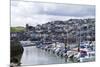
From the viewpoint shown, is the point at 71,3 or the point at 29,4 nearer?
the point at 29,4

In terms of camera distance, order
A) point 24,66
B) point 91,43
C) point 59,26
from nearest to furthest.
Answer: point 24,66
point 59,26
point 91,43

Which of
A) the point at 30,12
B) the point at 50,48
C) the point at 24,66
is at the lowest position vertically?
the point at 24,66

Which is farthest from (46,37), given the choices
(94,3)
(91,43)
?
(94,3)

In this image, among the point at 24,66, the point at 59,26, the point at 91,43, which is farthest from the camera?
the point at 91,43

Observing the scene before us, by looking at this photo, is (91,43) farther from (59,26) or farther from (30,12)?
(30,12)

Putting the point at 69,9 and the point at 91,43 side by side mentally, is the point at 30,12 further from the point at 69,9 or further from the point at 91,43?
the point at 91,43
